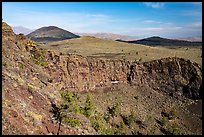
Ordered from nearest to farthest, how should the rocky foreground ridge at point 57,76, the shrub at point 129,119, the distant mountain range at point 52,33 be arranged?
the rocky foreground ridge at point 57,76 → the shrub at point 129,119 → the distant mountain range at point 52,33

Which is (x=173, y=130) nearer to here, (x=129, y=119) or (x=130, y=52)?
(x=129, y=119)

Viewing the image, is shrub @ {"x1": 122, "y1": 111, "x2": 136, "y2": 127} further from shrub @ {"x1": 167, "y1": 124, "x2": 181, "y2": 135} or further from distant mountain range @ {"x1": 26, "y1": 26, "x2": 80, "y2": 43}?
distant mountain range @ {"x1": 26, "y1": 26, "x2": 80, "y2": 43}

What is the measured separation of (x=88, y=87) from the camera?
91.7 ft

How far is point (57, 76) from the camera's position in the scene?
1007 inches

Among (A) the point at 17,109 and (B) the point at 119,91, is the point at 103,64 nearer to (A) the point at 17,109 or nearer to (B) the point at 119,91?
(B) the point at 119,91

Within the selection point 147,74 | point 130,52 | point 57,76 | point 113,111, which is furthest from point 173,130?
point 130,52

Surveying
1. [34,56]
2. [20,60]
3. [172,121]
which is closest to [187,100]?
[172,121]

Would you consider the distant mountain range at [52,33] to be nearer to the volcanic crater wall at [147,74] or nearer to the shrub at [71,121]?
the volcanic crater wall at [147,74]

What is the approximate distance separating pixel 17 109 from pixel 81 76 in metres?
14.7

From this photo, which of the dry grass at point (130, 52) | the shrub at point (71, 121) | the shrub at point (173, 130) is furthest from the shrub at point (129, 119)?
the dry grass at point (130, 52)

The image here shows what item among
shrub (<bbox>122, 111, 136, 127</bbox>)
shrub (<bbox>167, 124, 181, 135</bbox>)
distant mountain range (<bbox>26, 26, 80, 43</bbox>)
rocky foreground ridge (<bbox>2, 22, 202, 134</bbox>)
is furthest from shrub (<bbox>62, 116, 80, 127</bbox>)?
distant mountain range (<bbox>26, 26, 80, 43</bbox>)

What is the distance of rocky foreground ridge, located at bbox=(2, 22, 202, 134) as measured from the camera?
14.3 meters

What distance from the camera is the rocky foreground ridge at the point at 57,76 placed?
1428cm

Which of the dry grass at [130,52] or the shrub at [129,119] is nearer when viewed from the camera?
the shrub at [129,119]
